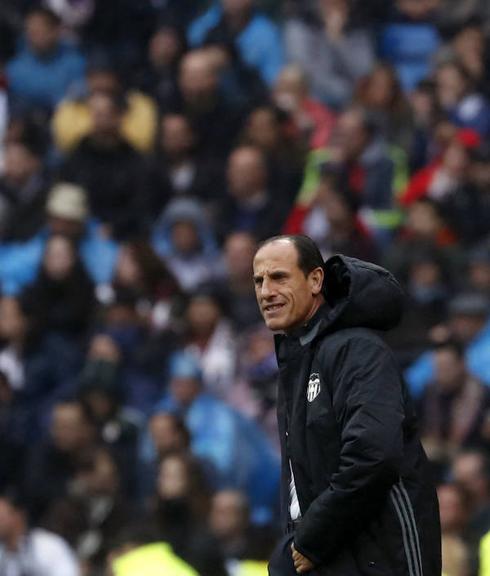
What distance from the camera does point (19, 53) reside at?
45.8ft

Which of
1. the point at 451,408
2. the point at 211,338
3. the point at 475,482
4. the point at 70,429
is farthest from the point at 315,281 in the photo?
the point at 211,338

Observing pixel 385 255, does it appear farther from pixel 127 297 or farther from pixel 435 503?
pixel 435 503

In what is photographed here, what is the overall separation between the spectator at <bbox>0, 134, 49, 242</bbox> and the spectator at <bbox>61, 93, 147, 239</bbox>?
9.9 inches

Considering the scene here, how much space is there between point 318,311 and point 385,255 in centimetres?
575

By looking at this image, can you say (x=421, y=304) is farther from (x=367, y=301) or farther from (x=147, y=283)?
(x=367, y=301)

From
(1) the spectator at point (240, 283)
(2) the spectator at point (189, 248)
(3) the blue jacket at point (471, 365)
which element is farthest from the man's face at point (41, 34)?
(3) the blue jacket at point (471, 365)

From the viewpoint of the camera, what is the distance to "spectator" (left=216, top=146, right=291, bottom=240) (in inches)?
442

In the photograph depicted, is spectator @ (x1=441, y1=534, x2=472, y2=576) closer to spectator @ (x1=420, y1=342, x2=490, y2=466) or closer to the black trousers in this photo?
spectator @ (x1=420, y1=342, x2=490, y2=466)

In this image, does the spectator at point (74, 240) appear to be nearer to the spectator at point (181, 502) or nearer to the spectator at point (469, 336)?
the spectator at point (181, 502)

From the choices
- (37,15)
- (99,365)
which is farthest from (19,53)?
(99,365)

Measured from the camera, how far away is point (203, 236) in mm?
11148

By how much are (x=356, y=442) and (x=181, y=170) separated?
26.1 ft

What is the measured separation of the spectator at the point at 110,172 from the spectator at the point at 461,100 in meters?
2.13

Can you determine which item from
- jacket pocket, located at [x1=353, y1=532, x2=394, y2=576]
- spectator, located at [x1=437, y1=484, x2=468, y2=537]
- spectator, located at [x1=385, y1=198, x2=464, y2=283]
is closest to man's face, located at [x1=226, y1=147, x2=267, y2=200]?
spectator, located at [x1=385, y1=198, x2=464, y2=283]
